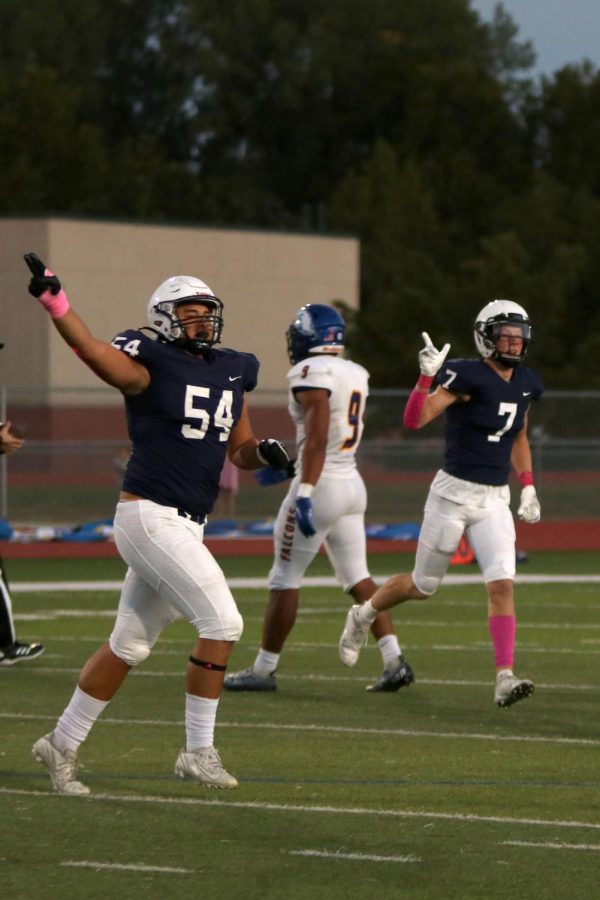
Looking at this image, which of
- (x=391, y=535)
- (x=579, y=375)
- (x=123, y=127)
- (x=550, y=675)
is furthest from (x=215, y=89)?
(x=550, y=675)

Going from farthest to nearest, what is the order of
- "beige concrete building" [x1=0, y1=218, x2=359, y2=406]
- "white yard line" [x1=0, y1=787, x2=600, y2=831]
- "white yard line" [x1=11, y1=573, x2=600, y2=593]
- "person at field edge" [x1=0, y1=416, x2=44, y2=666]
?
"beige concrete building" [x1=0, y1=218, x2=359, y2=406], "white yard line" [x1=11, y1=573, x2=600, y2=593], "person at field edge" [x1=0, y1=416, x2=44, y2=666], "white yard line" [x1=0, y1=787, x2=600, y2=831]

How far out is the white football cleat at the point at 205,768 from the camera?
22.8ft

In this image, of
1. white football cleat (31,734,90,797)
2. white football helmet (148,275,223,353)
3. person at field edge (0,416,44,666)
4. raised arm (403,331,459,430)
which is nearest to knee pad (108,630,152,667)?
white football cleat (31,734,90,797)

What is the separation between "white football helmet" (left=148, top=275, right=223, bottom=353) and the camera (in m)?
7.08

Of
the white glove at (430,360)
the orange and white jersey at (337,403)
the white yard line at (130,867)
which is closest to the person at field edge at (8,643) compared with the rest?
the orange and white jersey at (337,403)

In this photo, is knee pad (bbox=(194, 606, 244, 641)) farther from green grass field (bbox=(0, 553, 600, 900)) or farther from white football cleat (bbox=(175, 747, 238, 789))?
green grass field (bbox=(0, 553, 600, 900))

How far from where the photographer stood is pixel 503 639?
9312mm

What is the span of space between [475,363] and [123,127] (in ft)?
215

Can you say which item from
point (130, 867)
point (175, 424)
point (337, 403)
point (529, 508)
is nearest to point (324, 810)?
point (130, 867)

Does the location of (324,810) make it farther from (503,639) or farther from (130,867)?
(503,639)

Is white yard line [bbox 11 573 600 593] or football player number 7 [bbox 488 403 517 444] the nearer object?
football player number 7 [bbox 488 403 517 444]

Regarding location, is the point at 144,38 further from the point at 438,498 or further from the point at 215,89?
the point at 438,498

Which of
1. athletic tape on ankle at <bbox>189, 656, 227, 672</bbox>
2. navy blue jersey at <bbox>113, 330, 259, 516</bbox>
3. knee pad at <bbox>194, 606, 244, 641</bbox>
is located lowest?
athletic tape on ankle at <bbox>189, 656, 227, 672</bbox>

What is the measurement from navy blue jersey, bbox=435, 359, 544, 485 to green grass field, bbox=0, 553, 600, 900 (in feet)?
3.88
